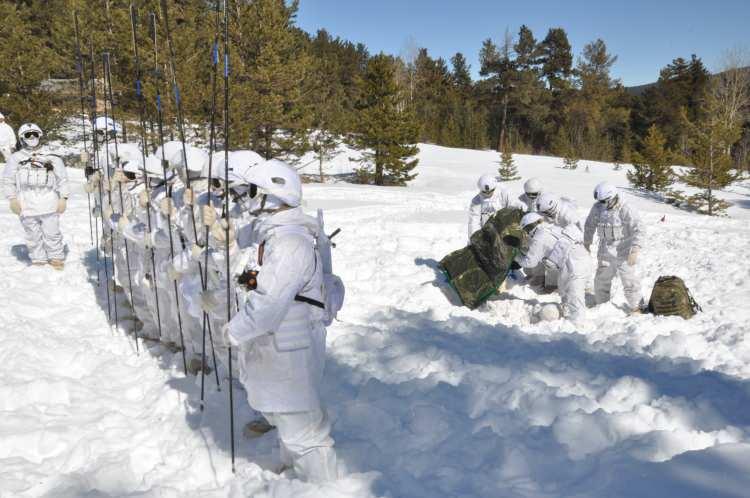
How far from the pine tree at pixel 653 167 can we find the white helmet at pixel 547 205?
21078mm

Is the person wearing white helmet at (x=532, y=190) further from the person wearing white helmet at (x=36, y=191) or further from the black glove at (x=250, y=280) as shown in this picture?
the person wearing white helmet at (x=36, y=191)

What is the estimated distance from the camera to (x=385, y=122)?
87.7 feet

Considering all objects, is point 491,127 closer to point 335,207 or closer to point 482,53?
point 482,53

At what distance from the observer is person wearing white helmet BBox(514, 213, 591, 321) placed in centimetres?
688

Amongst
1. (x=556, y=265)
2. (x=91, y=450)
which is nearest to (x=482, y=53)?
(x=556, y=265)

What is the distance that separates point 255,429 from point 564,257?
16.1ft

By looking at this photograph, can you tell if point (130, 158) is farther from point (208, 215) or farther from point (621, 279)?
point (621, 279)

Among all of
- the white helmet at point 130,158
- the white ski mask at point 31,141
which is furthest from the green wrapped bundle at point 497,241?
the white ski mask at point 31,141

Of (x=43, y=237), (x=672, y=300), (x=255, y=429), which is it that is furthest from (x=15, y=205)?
(x=672, y=300)

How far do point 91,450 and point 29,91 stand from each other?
2197cm

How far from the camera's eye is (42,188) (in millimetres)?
7359

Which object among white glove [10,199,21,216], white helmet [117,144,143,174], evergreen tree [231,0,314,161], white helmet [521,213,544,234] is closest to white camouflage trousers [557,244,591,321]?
white helmet [521,213,544,234]

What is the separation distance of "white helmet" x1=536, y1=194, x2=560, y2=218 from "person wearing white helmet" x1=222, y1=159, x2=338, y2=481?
16.7ft

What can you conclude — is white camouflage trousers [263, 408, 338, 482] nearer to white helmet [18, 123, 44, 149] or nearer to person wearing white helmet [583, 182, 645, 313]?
person wearing white helmet [583, 182, 645, 313]
